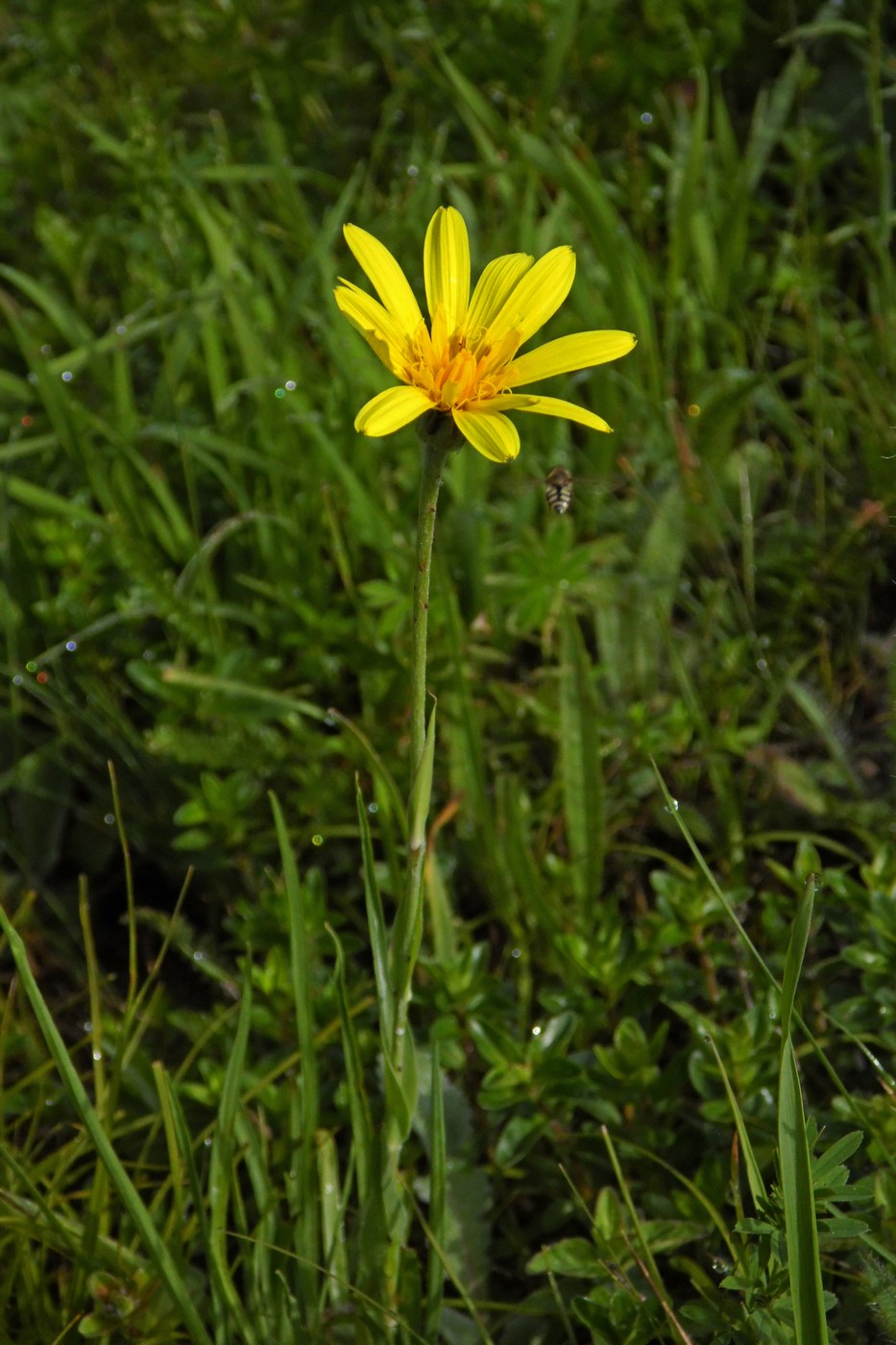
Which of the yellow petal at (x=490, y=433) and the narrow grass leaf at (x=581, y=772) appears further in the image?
the narrow grass leaf at (x=581, y=772)

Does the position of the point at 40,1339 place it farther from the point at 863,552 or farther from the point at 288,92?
the point at 288,92

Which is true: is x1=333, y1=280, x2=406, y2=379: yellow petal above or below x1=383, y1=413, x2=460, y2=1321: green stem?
above

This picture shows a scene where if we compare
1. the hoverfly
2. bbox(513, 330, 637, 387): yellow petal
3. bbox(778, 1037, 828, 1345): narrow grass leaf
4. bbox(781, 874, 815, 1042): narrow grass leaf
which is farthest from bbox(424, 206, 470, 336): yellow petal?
bbox(778, 1037, 828, 1345): narrow grass leaf

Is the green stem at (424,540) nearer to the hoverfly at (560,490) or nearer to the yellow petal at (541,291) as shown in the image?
the yellow petal at (541,291)

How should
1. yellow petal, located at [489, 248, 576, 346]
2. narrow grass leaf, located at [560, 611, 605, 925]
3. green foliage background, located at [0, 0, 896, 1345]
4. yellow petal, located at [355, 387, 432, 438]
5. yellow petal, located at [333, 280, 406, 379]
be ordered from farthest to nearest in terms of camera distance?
narrow grass leaf, located at [560, 611, 605, 925] < green foliage background, located at [0, 0, 896, 1345] < yellow petal, located at [489, 248, 576, 346] < yellow petal, located at [333, 280, 406, 379] < yellow petal, located at [355, 387, 432, 438]

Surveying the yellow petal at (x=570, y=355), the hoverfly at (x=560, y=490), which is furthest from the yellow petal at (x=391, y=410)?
the hoverfly at (x=560, y=490)

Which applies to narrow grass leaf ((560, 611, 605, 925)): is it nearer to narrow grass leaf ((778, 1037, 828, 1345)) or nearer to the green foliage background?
the green foliage background

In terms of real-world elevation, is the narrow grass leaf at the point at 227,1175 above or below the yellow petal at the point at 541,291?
below
